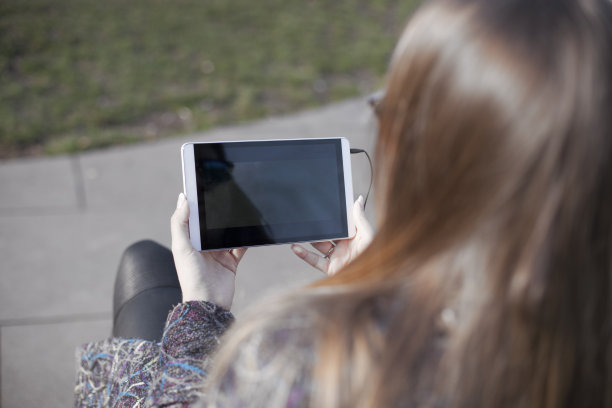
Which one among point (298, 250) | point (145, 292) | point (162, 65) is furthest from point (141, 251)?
point (162, 65)

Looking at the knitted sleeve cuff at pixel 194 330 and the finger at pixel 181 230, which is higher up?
the finger at pixel 181 230

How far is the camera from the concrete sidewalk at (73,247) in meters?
2.41

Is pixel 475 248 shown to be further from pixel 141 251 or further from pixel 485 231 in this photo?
pixel 141 251

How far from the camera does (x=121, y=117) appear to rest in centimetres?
412

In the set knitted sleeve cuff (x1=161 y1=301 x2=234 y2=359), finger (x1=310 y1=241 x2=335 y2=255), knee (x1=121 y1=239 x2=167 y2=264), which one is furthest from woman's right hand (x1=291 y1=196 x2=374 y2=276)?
knee (x1=121 y1=239 x2=167 y2=264)

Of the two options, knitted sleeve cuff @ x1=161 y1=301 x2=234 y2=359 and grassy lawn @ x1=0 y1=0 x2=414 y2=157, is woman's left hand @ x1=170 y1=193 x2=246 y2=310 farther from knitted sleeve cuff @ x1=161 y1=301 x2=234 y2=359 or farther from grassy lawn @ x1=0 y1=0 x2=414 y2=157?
grassy lawn @ x1=0 y1=0 x2=414 y2=157

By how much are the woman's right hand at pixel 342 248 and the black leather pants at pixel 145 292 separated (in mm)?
542

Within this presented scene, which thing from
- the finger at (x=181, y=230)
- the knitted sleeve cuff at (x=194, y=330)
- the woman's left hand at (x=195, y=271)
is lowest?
the knitted sleeve cuff at (x=194, y=330)

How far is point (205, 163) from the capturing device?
1.60 metres

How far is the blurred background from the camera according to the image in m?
2.67

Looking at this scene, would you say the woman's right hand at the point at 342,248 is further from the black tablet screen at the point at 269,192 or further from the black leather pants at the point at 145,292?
the black leather pants at the point at 145,292

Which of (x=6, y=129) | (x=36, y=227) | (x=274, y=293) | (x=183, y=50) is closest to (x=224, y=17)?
(x=183, y=50)

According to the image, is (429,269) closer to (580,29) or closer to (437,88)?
(437,88)

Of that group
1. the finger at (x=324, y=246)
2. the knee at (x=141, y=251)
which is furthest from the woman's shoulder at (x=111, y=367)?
the finger at (x=324, y=246)
